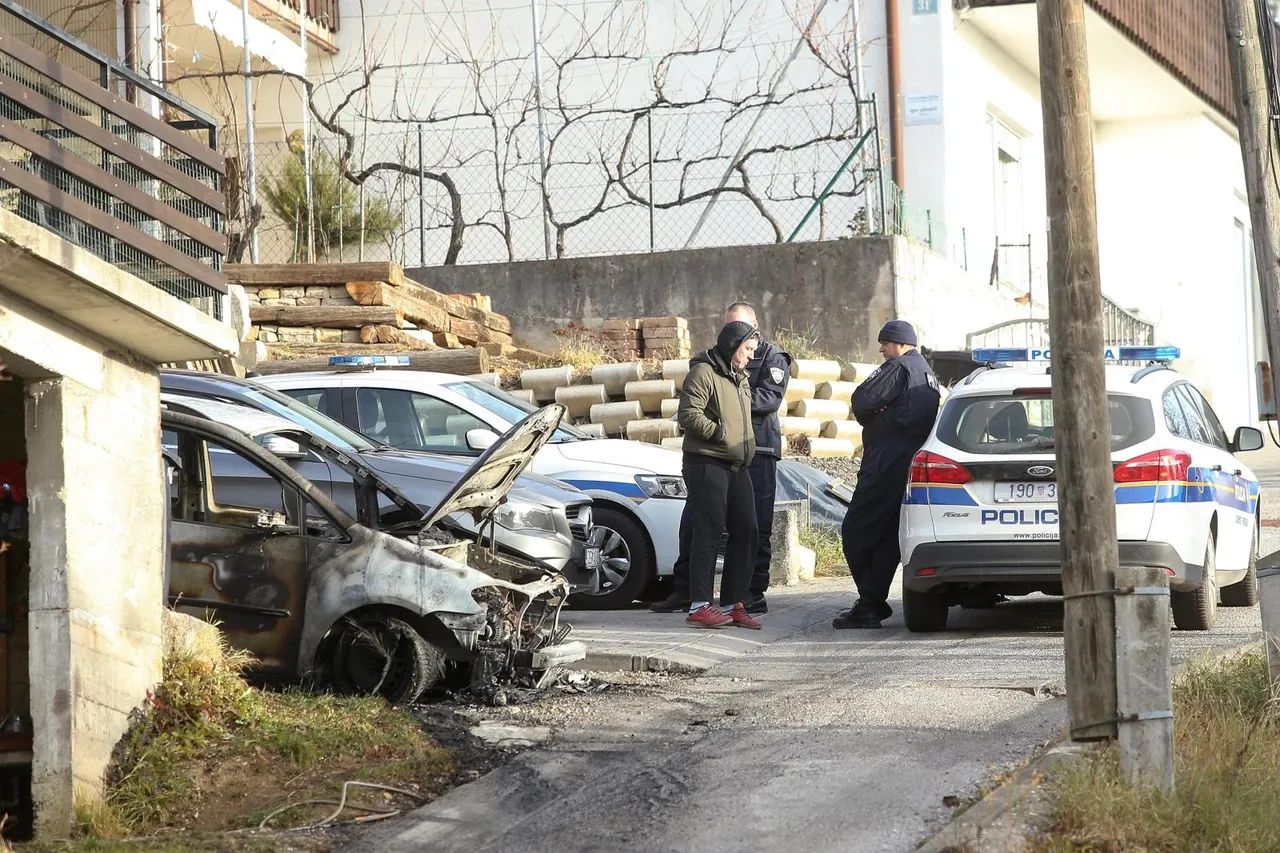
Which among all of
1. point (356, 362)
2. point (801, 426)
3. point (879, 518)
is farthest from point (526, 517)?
point (801, 426)

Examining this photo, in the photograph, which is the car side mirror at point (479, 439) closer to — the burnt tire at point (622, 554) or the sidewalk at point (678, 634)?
the burnt tire at point (622, 554)

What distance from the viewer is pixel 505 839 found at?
6016mm

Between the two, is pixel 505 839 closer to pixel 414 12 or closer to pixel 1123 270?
pixel 414 12

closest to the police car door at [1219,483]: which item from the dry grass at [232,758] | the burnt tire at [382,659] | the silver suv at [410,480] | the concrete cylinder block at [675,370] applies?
the silver suv at [410,480]

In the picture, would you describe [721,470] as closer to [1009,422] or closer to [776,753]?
[1009,422]

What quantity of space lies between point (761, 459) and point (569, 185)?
40.3 feet

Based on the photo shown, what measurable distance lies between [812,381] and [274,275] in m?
6.31

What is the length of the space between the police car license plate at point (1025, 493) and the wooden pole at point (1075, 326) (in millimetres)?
3320

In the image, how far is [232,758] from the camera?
7027 mm

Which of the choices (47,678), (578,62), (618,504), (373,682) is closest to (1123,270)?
(578,62)

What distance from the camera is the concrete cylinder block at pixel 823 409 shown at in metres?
18.0

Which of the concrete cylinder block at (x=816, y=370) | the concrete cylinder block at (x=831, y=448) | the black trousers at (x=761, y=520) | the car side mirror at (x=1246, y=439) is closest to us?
the car side mirror at (x=1246, y=439)

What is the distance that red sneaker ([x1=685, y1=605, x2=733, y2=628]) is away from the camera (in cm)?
1052

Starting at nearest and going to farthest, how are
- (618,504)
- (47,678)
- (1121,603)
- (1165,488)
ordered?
(1121,603) < (47,678) < (1165,488) < (618,504)
